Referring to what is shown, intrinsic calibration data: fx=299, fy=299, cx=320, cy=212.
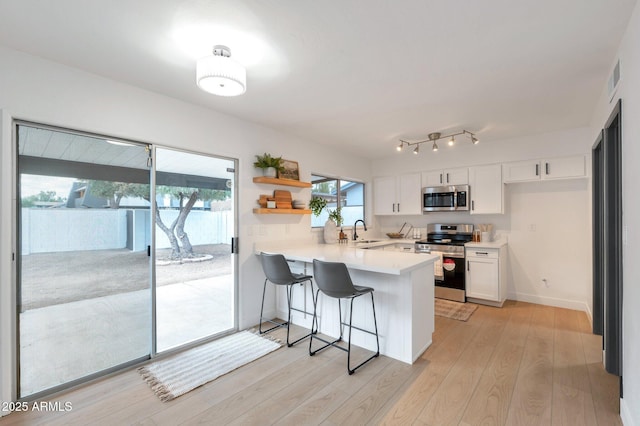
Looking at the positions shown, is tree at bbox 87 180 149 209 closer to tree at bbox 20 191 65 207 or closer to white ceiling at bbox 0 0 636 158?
tree at bbox 20 191 65 207

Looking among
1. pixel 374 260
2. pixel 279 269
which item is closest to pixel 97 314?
pixel 279 269

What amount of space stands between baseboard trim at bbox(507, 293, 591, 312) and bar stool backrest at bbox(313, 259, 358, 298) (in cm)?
339

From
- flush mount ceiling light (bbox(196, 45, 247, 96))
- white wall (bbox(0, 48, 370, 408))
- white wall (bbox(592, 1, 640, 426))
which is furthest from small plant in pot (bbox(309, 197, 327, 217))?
white wall (bbox(592, 1, 640, 426))

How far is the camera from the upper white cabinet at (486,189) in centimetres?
445

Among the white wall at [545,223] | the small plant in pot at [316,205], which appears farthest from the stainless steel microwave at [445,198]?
the small plant in pot at [316,205]

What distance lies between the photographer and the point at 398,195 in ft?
18.0

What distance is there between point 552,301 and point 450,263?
1448 millimetres

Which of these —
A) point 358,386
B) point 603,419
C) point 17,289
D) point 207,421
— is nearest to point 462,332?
point 603,419

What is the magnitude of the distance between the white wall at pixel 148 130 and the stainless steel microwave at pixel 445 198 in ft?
6.00

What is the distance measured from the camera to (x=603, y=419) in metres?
1.92

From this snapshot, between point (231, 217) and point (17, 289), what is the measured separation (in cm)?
180

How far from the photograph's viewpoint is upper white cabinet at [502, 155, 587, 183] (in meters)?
3.94

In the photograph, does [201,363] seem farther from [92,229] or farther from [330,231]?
[330,231]

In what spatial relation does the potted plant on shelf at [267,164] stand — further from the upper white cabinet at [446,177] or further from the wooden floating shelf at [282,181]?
the upper white cabinet at [446,177]
